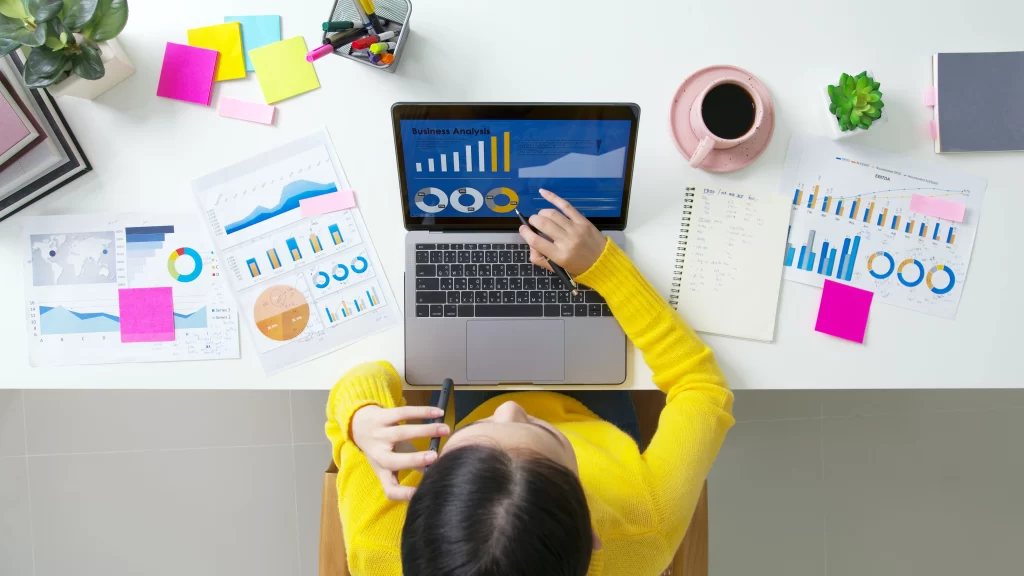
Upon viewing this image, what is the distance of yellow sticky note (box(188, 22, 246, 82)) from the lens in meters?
0.85

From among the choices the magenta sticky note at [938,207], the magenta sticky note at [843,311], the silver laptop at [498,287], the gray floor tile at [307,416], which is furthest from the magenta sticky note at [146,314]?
the magenta sticky note at [938,207]

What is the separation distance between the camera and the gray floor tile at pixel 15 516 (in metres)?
1.42

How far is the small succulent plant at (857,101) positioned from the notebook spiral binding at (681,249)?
0.23 metres

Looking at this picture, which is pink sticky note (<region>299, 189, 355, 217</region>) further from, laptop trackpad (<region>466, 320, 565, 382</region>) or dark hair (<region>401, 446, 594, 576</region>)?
dark hair (<region>401, 446, 594, 576</region>)

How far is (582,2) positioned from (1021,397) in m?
1.51

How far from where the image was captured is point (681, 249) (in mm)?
871

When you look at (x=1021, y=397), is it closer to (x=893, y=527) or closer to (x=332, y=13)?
(x=893, y=527)

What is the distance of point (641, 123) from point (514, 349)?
15.2 inches

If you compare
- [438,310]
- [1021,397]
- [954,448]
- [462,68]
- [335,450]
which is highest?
[462,68]

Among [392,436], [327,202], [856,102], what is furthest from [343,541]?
[856,102]

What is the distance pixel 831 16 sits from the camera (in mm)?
871

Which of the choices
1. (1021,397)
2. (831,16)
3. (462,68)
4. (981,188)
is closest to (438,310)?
(462,68)

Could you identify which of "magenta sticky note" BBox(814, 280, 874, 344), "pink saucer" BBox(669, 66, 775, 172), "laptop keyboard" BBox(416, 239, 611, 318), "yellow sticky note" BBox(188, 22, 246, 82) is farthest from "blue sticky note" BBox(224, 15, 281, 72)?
"magenta sticky note" BBox(814, 280, 874, 344)

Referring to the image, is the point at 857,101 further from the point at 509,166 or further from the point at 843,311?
the point at 509,166
